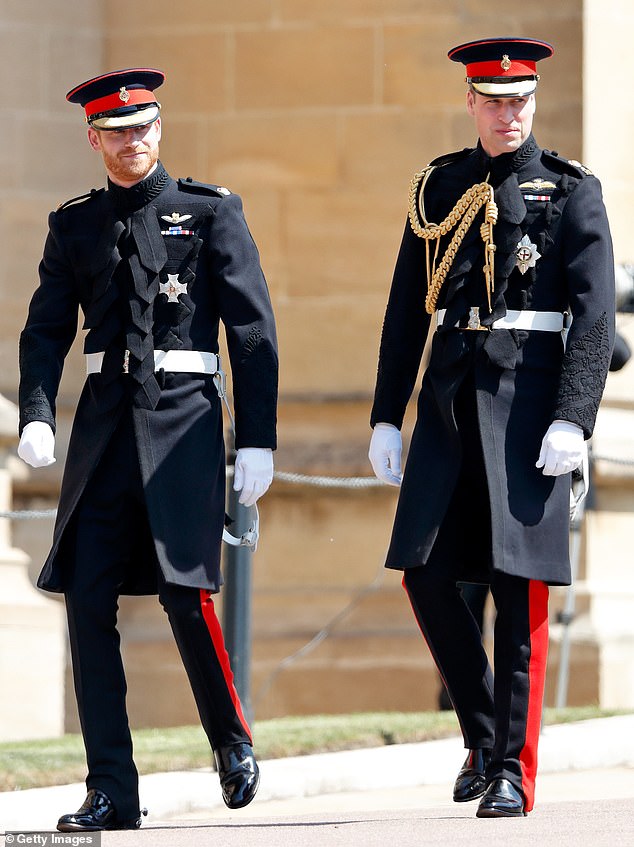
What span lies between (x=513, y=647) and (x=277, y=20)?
5.37 meters

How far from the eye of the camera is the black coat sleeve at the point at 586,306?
5188mm

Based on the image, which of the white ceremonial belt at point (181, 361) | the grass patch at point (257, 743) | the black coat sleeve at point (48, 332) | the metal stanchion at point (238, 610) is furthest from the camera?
the metal stanchion at point (238, 610)

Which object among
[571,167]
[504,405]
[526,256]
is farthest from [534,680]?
[571,167]

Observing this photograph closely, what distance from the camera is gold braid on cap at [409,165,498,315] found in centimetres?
535

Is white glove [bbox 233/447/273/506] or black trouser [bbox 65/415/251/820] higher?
white glove [bbox 233/447/273/506]

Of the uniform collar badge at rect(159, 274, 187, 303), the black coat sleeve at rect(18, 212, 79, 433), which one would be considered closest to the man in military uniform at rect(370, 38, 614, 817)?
the uniform collar badge at rect(159, 274, 187, 303)

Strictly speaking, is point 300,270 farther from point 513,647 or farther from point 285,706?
point 513,647

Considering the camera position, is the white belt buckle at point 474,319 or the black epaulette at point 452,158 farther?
the black epaulette at point 452,158

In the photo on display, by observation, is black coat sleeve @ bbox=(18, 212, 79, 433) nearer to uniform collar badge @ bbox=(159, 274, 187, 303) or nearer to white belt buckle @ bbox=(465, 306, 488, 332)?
uniform collar badge @ bbox=(159, 274, 187, 303)

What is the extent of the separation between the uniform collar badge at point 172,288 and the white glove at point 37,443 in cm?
45

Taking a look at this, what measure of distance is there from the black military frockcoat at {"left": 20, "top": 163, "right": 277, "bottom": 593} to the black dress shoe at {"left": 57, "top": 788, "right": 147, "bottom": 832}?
54 cm

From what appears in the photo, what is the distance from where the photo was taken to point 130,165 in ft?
17.8

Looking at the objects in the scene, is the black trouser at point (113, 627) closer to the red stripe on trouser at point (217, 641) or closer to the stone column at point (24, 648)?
the red stripe on trouser at point (217, 641)

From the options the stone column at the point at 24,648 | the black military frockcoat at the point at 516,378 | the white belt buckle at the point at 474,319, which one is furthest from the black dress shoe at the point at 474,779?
the stone column at the point at 24,648
